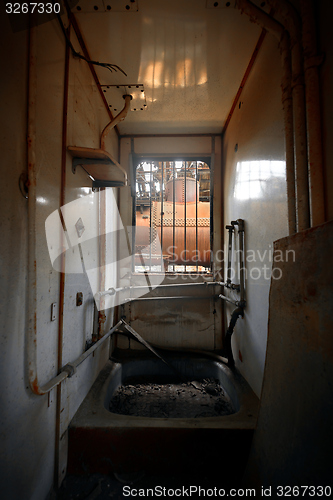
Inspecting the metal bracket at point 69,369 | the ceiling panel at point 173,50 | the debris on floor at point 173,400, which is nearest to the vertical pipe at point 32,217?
the metal bracket at point 69,369

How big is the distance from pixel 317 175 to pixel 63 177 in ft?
5.07

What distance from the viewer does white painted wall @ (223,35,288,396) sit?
1443 millimetres

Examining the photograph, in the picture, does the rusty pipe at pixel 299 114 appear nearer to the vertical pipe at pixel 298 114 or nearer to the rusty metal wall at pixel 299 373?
the vertical pipe at pixel 298 114

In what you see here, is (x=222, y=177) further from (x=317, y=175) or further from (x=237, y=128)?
(x=317, y=175)

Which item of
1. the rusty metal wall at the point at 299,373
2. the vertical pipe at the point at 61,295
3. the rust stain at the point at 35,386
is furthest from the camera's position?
the vertical pipe at the point at 61,295

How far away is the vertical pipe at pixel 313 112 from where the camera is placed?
1040 mm

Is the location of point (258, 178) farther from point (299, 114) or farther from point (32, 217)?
point (32, 217)

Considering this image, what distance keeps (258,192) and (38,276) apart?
1.72m

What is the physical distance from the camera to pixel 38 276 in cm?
115

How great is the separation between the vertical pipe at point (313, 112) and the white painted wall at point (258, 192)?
0.89ft

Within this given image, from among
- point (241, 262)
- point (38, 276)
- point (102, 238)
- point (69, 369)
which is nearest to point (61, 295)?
point (38, 276)

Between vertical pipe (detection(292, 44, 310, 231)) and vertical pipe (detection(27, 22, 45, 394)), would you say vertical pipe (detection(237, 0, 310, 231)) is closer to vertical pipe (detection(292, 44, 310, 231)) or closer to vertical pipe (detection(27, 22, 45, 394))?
vertical pipe (detection(292, 44, 310, 231))

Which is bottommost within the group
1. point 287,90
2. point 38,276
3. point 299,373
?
point 299,373

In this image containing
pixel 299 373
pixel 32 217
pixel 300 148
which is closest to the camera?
pixel 299 373
